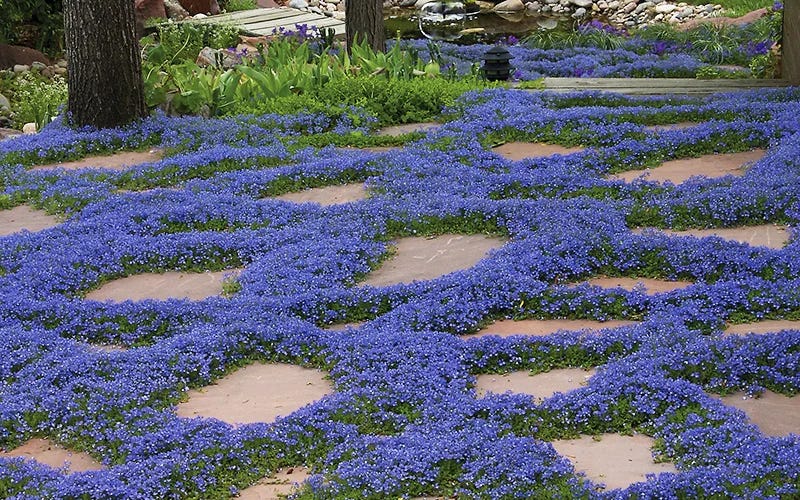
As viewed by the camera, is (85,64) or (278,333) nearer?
(278,333)

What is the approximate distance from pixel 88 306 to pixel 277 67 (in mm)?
5520

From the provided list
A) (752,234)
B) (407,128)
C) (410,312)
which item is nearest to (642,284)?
(752,234)

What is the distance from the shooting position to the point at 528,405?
432 cm

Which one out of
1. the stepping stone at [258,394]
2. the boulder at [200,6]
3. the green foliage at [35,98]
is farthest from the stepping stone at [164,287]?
the boulder at [200,6]

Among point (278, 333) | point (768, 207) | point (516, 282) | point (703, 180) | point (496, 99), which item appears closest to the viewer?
point (278, 333)

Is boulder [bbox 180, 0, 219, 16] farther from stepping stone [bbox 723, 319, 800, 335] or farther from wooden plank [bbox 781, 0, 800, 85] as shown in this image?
stepping stone [bbox 723, 319, 800, 335]

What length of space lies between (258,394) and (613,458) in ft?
5.29

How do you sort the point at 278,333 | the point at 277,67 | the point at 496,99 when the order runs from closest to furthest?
the point at 278,333, the point at 496,99, the point at 277,67

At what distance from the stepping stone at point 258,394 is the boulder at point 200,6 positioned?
15083mm

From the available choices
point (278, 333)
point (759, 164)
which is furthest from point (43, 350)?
point (759, 164)

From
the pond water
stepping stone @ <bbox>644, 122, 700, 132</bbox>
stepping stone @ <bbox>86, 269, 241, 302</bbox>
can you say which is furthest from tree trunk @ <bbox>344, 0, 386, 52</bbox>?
stepping stone @ <bbox>86, 269, 241, 302</bbox>

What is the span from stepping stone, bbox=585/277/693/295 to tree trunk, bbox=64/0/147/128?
478 centimetres

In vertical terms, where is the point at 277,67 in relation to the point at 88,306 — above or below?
above

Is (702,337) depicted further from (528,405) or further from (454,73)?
(454,73)
